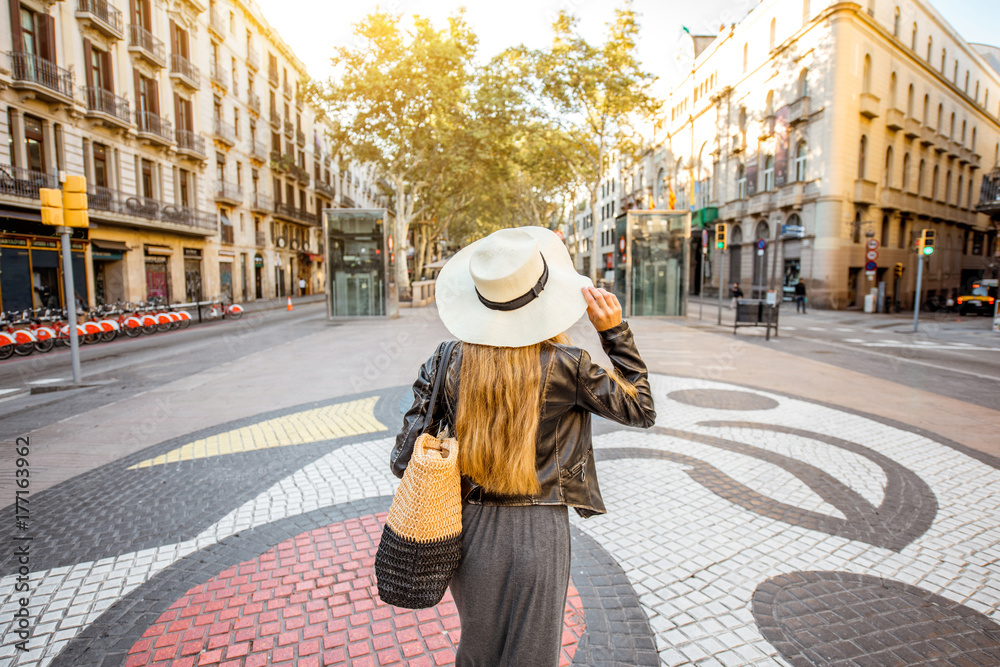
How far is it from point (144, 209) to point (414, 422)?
28.2 metres

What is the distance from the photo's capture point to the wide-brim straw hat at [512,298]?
1.60 meters

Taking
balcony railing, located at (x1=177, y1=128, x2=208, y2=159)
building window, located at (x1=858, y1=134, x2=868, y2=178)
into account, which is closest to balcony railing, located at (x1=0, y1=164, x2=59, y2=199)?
balcony railing, located at (x1=177, y1=128, x2=208, y2=159)

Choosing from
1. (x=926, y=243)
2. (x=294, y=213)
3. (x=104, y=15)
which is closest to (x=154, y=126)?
(x=104, y=15)

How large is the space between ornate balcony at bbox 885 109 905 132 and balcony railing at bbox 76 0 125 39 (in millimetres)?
36966

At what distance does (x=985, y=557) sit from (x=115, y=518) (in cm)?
621

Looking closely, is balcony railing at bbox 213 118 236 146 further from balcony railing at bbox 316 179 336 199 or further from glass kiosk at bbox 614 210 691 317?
glass kiosk at bbox 614 210 691 317

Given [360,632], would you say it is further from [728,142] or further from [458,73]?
[728,142]

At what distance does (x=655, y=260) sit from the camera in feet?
65.9

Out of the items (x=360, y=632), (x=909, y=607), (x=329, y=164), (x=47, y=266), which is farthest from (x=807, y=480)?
(x=329, y=164)

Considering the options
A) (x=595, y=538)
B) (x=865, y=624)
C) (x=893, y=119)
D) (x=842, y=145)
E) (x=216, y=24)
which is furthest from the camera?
(x=216, y=24)

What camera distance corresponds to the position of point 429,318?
21.2m

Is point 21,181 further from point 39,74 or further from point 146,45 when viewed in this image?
point 146,45

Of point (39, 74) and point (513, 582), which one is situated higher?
point (39, 74)

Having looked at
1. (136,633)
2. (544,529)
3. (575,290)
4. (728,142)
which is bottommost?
(136,633)
